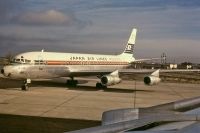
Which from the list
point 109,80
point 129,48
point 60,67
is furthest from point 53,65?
point 129,48

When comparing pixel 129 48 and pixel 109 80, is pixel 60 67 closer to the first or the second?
pixel 109 80

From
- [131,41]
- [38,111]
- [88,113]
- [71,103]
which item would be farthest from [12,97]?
[131,41]

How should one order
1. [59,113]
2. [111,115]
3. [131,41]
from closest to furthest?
[111,115]
[59,113]
[131,41]

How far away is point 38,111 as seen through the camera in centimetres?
1599

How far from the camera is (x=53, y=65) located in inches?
1098

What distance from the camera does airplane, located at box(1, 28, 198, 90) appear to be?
2562 centimetres

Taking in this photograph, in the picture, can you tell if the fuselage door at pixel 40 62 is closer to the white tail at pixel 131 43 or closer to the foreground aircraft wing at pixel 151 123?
the white tail at pixel 131 43

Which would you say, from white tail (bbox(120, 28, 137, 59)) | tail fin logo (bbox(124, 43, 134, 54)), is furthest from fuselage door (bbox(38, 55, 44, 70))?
tail fin logo (bbox(124, 43, 134, 54))

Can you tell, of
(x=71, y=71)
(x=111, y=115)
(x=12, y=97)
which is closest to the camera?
(x=111, y=115)

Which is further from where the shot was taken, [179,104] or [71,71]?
[71,71]

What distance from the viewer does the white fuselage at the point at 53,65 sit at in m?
25.6

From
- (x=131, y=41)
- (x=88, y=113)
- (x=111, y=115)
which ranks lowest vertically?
(x=88, y=113)

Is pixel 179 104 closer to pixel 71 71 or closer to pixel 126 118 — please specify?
pixel 126 118

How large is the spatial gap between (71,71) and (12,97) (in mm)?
9331
